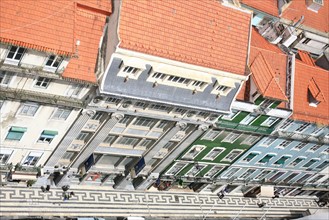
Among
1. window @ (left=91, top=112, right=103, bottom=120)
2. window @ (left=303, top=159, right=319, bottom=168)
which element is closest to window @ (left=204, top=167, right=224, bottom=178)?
window @ (left=303, top=159, right=319, bottom=168)

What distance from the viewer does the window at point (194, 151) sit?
82.8m

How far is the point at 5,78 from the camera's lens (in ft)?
191

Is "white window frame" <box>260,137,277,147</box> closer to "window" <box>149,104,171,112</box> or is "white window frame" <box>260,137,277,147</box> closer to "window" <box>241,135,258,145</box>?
"window" <box>241,135,258,145</box>

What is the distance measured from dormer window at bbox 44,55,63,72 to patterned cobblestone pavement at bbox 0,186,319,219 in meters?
23.1

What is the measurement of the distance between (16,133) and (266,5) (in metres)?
51.1

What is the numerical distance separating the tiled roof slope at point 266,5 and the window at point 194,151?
26251 mm

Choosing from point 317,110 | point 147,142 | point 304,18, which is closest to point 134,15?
point 147,142

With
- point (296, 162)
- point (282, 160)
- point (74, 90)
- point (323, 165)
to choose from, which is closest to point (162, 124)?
point (74, 90)

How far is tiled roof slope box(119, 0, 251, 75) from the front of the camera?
61.2 meters

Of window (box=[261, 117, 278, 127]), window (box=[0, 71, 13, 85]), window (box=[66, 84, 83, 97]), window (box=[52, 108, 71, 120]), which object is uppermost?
window (box=[261, 117, 278, 127])

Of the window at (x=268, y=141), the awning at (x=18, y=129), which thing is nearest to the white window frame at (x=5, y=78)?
the awning at (x=18, y=129)

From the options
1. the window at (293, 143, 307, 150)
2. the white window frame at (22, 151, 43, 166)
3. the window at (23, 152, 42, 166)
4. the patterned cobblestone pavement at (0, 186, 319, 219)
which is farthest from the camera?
the window at (293, 143, 307, 150)

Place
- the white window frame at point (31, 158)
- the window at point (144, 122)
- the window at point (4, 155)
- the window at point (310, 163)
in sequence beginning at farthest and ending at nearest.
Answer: the window at point (310, 163) < the window at point (144, 122) < the white window frame at point (31, 158) < the window at point (4, 155)

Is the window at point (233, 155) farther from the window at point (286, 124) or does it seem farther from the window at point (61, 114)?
the window at point (61, 114)
